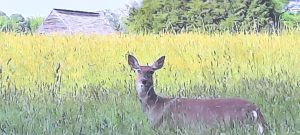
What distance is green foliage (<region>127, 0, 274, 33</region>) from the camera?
16859 mm

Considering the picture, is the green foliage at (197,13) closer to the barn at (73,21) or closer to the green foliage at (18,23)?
the green foliage at (18,23)

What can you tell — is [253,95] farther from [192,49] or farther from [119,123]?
[192,49]

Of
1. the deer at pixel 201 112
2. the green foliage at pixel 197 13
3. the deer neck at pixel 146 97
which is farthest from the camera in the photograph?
the green foliage at pixel 197 13

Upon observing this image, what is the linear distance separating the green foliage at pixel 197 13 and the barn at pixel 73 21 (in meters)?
9.52

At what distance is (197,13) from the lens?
17.2 m

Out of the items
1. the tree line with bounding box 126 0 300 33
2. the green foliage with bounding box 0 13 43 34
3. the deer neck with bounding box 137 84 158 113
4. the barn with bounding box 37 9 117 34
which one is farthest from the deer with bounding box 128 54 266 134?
the barn with bounding box 37 9 117 34

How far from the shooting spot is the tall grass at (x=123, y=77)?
13.0 feet

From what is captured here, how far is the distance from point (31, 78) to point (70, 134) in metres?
3.22

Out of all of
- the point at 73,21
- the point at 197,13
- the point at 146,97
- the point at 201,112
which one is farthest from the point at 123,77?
the point at 73,21

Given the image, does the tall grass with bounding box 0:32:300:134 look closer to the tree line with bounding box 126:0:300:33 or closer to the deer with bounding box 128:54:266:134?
the deer with bounding box 128:54:266:134

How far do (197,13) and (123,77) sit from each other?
10793 mm

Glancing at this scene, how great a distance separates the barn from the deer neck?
22.8m

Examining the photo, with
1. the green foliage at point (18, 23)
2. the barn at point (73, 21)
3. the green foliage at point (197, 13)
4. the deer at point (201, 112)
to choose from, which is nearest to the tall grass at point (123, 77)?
the deer at point (201, 112)

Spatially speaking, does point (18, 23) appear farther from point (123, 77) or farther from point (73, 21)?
point (123, 77)
